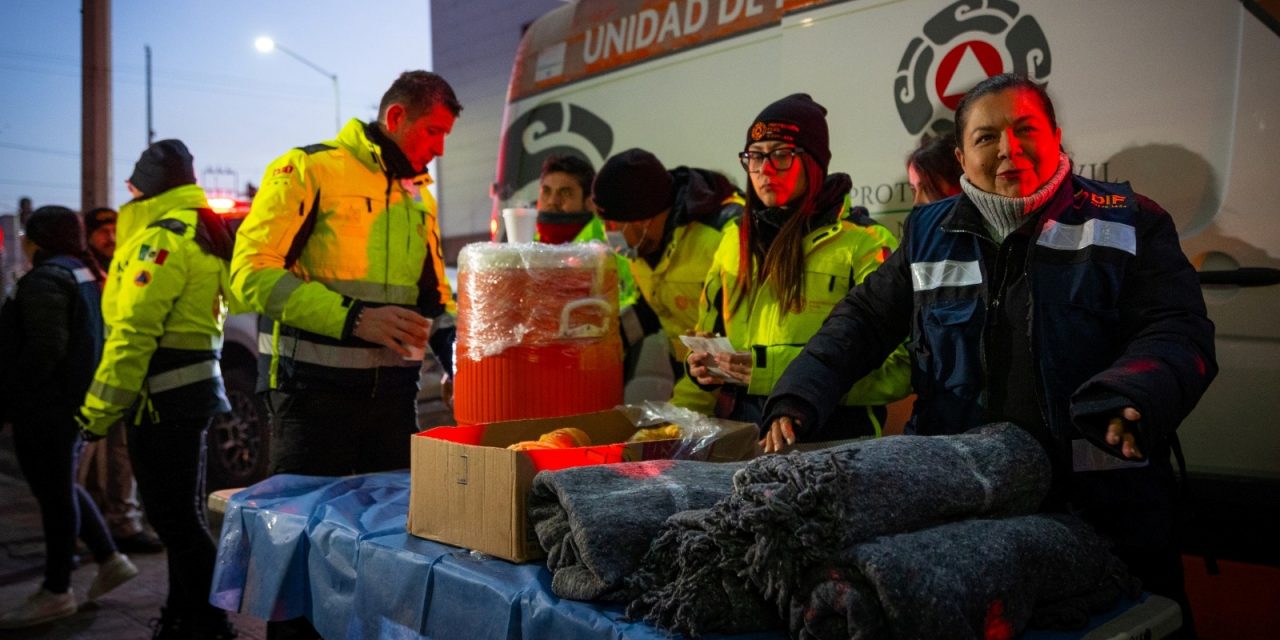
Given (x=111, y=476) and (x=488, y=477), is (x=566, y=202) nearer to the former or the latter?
(x=488, y=477)

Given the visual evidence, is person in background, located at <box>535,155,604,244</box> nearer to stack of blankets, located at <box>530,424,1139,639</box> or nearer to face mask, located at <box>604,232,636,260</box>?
face mask, located at <box>604,232,636,260</box>

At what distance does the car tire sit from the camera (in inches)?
257

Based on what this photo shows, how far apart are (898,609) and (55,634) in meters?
4.45

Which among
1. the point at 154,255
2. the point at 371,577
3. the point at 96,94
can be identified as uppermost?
the point at 96,94

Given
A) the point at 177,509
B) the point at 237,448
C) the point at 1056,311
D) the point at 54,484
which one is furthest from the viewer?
the point at 237,448

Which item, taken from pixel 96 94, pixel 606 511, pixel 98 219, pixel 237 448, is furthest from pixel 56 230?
pixel 96 94

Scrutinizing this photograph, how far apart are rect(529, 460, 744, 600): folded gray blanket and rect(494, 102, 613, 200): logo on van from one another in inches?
115

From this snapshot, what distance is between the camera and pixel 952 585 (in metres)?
1.39

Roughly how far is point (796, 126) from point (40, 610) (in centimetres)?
415

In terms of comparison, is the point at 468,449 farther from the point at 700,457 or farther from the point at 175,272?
the point at 175,272

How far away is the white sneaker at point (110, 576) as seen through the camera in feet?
A: 15.9

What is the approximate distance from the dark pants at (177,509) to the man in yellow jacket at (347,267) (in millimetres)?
810

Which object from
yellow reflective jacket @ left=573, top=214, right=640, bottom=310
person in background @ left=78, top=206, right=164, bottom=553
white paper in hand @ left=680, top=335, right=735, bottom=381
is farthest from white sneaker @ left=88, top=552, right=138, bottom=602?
white paper in hand @ left=680, top=335, right=735, bottom=381

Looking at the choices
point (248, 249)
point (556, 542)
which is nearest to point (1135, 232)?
point (556, 542)
